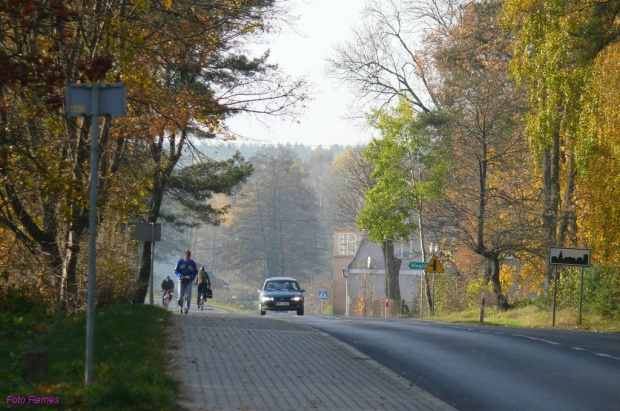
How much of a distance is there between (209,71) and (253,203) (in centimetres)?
7670

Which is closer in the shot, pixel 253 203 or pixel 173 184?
pixel 173 184

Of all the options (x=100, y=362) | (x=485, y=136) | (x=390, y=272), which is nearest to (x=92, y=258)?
(x=100, y=362)

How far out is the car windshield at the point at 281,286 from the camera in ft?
131

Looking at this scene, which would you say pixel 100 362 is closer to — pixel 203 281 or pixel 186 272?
pixel 186 272

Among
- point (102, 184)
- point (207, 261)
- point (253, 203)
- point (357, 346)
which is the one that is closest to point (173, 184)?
point (102, 184)

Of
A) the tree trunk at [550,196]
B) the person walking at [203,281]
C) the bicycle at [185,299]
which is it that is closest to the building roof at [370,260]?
the tree trunk at [550,196]

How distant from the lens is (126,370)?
10.5 m

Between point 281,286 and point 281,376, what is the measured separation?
2818cm

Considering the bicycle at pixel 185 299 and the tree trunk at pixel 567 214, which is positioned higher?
the tree trunk at pixel 567 214

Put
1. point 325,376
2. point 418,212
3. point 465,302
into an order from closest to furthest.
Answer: point 325,376 → point 465,302 → point 418,212

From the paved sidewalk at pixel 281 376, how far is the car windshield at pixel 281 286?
2113 cm

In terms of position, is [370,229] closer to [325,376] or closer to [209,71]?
[209,71]

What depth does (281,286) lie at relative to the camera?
4028 centimetres

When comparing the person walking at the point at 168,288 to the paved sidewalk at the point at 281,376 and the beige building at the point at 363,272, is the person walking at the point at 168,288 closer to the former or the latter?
the paved sidewalk at the point at 281,376
